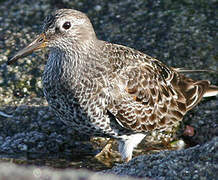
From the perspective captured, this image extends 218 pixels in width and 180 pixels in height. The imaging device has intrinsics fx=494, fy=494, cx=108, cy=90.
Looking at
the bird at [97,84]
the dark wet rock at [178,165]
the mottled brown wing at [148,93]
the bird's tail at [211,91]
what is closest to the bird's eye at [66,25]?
the bird at [97,84]

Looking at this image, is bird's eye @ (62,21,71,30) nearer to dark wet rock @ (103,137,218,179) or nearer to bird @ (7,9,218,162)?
bird @ (7,9,218,162)

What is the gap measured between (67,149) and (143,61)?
1.88 metres

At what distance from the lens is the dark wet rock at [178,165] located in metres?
5.70

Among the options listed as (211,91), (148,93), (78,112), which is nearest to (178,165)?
(78,112)

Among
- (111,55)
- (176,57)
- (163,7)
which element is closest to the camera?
(111,55)

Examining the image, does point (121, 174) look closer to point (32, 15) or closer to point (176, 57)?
point (176, 57)

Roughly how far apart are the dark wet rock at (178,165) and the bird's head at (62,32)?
1.94 metres

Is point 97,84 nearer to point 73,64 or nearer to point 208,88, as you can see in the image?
point 73,64

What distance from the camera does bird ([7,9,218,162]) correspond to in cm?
698

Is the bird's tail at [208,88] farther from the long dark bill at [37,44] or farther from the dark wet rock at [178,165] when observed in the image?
the long dark bill at [37,44]

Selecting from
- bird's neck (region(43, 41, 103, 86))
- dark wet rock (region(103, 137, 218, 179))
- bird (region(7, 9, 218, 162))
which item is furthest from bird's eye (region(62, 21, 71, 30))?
dark wet rock (region(103, 137, 218, 179))

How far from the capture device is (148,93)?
757cm

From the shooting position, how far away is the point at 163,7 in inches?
400

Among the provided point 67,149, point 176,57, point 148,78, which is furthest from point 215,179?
point 176,57
